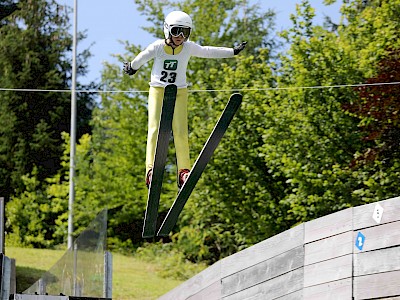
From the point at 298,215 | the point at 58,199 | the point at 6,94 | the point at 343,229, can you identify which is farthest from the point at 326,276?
the point at 6,94

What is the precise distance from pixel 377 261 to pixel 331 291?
518mm

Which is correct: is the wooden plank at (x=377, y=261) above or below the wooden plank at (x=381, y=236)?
below

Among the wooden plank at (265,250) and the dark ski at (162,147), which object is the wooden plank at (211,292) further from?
the dark ski at (162,147)

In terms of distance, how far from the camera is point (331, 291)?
6277 millimetres

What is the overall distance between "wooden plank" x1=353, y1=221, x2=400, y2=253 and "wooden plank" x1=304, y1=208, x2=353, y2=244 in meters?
0.20

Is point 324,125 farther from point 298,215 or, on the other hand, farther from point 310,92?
point 298,215

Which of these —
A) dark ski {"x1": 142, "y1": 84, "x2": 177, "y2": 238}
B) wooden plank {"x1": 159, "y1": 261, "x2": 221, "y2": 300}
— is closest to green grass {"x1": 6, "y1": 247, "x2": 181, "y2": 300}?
wooden plank {"x1": 159, "y1": 261, "x2": 221, "y2": 300}

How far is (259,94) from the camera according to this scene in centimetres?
2062

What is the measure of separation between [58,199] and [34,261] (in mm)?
5787

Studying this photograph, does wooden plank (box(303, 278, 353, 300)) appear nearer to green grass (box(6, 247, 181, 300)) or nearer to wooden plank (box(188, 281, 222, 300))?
wooden plank (box(188, 281, 222, 300))

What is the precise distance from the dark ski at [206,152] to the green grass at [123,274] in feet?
41.6

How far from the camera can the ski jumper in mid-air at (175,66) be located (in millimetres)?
7449

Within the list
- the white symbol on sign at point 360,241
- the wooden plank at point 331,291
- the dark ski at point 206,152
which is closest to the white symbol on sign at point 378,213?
the white symbol on sign at point 360,241

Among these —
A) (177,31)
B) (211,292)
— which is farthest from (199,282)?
(177,31)
